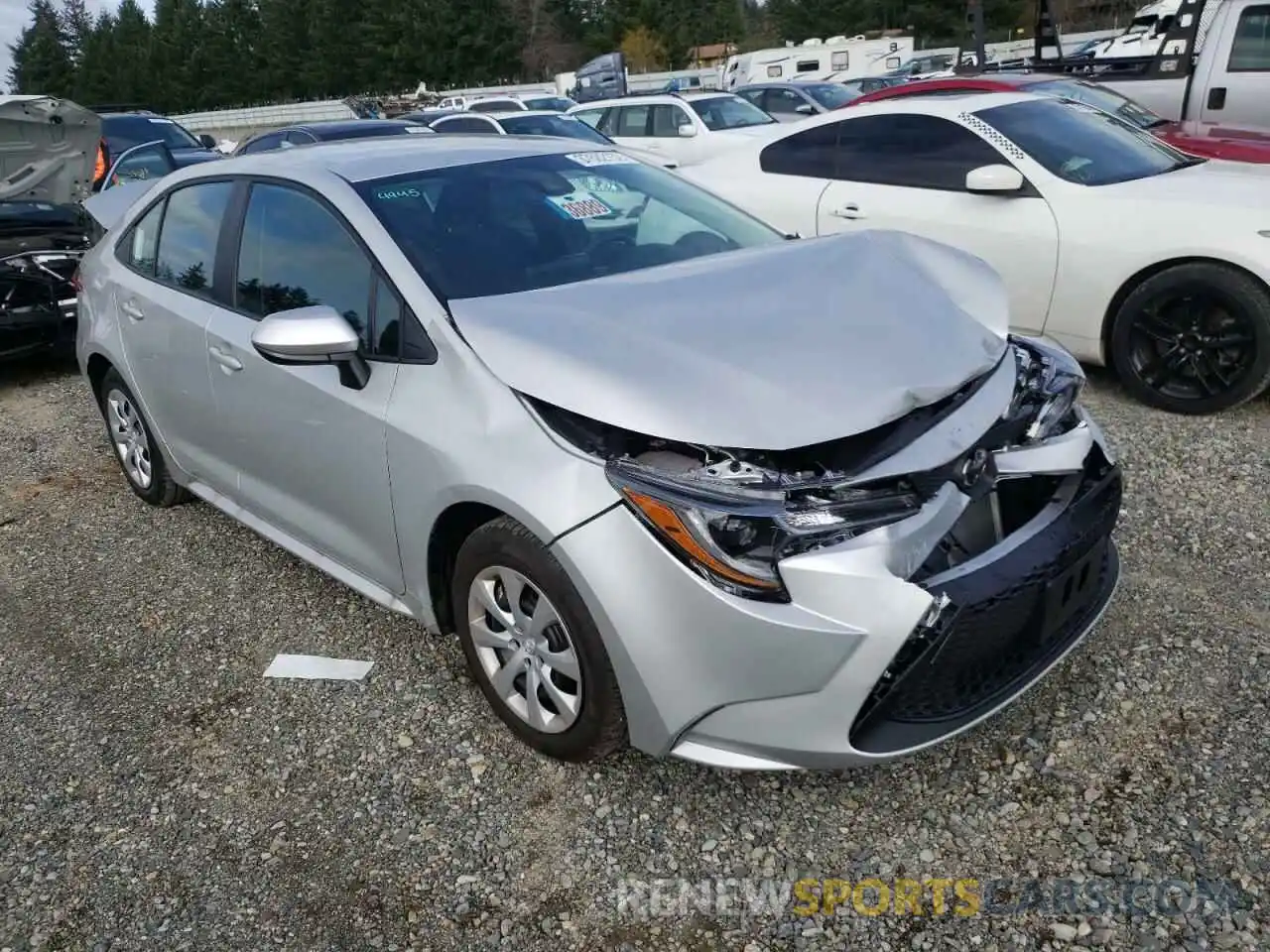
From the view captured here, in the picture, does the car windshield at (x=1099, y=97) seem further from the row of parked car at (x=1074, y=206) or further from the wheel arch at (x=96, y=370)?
the wheel arch at (x=96, y=370)

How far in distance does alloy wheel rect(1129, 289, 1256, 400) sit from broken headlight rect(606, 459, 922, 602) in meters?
3.22

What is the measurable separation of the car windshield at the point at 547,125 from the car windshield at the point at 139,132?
4059 millimetres

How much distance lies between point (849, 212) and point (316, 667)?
13.8 ft

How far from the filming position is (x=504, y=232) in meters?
3.15

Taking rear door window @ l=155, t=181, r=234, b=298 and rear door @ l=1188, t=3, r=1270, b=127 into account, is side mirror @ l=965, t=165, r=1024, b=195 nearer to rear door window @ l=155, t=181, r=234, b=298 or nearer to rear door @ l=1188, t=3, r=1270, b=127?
rear door window @ l=155, t=181, r=234, b=298

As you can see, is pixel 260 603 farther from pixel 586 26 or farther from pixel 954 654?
pixel 586 26

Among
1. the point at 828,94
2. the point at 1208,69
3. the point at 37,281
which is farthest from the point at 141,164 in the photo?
the point at 828,94

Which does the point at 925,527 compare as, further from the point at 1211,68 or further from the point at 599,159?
the point at 1211,68

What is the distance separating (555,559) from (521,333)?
609 millimetres

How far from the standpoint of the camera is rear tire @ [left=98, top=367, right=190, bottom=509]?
4500mm

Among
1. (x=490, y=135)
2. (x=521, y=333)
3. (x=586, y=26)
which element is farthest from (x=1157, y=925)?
(x=586, y=26)

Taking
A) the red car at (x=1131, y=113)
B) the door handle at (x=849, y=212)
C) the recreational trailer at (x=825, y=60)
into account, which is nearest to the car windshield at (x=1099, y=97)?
the red car at (x=1131, y=113)

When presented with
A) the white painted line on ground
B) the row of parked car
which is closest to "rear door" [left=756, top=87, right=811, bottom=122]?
the row of parked car

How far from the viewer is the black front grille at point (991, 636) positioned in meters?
2.22
